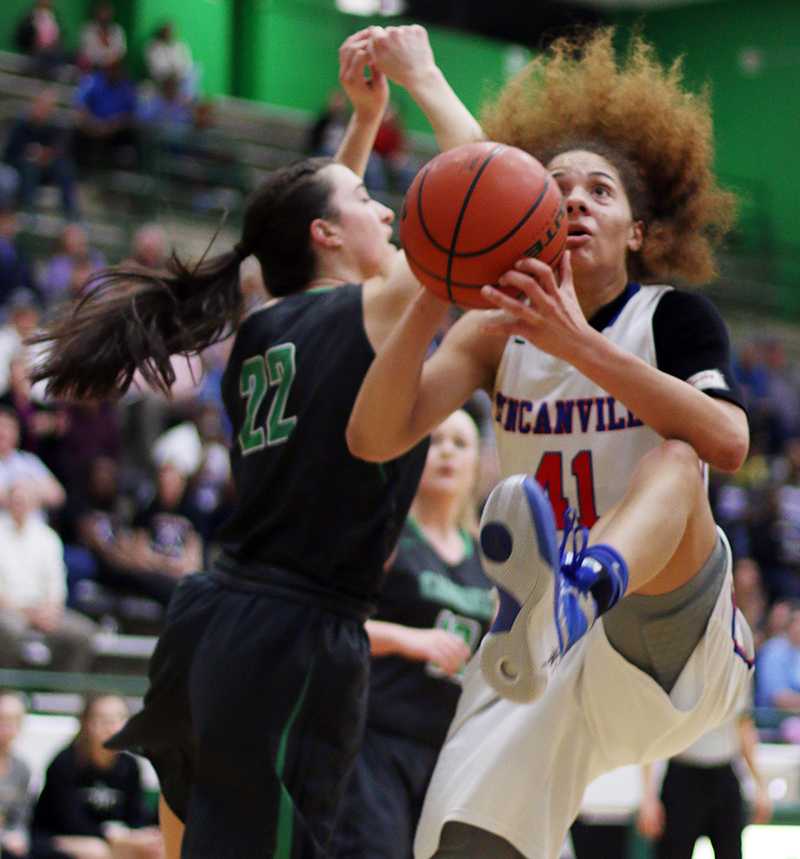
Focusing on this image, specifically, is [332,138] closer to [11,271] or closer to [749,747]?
[11,271]

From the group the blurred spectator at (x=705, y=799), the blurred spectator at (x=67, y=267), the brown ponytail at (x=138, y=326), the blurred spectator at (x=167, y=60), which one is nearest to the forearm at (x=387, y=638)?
the brown ponytail at (x=138, y=326)

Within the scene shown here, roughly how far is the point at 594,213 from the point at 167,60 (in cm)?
1363

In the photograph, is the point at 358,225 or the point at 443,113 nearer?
the point at 443,113

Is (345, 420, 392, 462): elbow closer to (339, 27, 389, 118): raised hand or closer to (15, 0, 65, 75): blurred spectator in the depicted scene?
(339, 27, 389, 118): raised hand

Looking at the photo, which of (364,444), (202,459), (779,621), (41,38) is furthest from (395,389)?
(41,38)

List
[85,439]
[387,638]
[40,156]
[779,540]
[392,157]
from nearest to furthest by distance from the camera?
[387,638] → [85,439] → [779,540] → [40,156] → [392,157]

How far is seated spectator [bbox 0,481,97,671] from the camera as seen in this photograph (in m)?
8.43

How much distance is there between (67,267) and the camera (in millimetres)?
12102

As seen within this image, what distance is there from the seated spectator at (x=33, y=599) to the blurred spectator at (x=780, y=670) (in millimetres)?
4233

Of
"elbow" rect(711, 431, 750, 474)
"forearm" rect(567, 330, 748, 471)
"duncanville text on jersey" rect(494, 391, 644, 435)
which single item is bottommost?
"duncanville text on jersey" rect(494, 391, 644, 435)

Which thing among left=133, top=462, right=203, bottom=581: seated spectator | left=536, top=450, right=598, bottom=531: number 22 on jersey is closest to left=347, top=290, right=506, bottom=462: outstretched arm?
left=536, top=450, right=598, bottom=531: number 22 on jersey

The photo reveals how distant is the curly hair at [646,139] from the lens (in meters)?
4.05

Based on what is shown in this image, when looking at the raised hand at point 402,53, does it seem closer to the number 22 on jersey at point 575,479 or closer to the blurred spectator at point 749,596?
the number 22 on jersey at point 575,479

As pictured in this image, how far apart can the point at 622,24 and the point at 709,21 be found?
1.28 m
